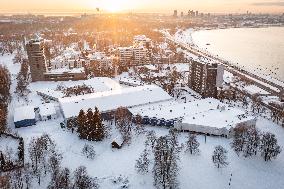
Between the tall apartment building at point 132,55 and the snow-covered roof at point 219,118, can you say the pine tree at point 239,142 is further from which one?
the tall apartment building at point 132,55

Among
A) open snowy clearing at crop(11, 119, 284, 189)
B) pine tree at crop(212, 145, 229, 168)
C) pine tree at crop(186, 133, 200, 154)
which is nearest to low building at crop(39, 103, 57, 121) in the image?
open snowy clearing at crop(11, 119, 284, 189)

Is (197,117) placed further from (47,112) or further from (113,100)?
(47,112)

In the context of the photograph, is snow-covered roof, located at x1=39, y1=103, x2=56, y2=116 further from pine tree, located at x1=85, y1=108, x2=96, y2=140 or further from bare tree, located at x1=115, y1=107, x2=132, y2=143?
pine tree, located at x1=85, y1=108, x2=96, y2=140

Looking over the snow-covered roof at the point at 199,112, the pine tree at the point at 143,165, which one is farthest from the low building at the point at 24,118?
the pine tree at the point at 143,165

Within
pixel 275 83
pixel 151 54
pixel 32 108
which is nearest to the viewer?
pixel 32 108

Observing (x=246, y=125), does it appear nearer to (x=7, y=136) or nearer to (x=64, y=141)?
(x=64, y=141)

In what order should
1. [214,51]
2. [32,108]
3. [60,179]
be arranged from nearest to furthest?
[60,179], [32,108], [214,51]

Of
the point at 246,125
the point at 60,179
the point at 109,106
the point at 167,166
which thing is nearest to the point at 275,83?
the point at 246,125
